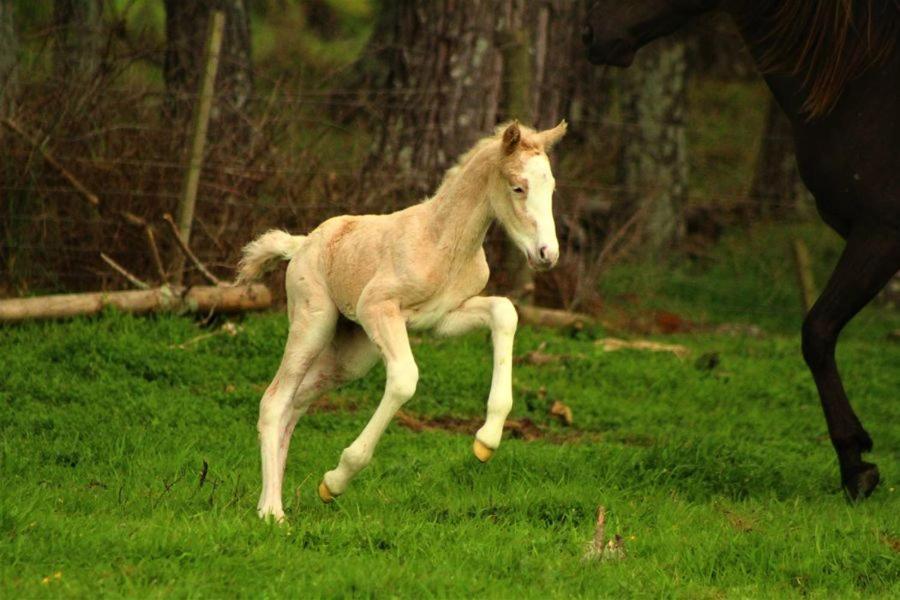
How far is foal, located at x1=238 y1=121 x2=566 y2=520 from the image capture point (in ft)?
18.2

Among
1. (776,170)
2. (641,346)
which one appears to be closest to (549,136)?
(641,346)

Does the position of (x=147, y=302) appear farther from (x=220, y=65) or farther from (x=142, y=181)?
(x=220, y=65)

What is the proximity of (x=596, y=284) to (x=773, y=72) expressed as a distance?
4478 mm

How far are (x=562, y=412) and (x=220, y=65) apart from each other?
14.5ft

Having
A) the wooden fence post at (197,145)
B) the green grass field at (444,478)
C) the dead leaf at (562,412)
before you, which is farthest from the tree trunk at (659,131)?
the dead leaf at (562,412)

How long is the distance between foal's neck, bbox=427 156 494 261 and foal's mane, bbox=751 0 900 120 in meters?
2.56

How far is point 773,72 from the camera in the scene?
7.76 meters

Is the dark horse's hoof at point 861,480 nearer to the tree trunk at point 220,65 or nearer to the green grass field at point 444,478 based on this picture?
the green grass field at point 444,478

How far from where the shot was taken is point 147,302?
946 cm

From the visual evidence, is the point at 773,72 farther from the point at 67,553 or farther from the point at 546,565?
the point at 67,553

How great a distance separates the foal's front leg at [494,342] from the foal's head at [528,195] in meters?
0.27

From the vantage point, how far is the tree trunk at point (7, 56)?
10008 millimetres

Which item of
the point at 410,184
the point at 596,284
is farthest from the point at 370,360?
the point at 596,284

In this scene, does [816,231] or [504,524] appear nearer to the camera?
[504,524]
